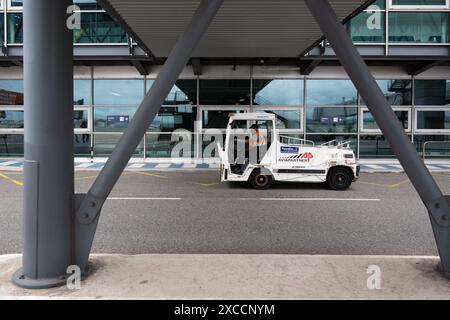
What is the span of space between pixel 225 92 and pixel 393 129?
1327cm

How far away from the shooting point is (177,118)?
55.2 ft

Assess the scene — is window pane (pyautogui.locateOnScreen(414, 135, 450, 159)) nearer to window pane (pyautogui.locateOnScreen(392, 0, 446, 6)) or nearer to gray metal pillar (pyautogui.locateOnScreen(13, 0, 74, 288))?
window pane (pyautogui.locateOnScreen(392, 0, 446, 6))

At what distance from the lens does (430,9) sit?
1516cm

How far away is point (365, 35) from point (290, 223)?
35.3 feet

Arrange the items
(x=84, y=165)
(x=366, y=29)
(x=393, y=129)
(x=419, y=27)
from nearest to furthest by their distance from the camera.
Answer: (x=393, y=129) < (x=366, y=29) < (x=419, y=27) < (x=84, y=165)

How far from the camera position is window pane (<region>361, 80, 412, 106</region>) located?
55.0 feet

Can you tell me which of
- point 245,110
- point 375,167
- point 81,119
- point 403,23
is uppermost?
point 403,23

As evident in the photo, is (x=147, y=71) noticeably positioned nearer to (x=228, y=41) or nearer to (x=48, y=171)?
(x=228, y=41)

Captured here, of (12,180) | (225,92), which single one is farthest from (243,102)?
(12,180)

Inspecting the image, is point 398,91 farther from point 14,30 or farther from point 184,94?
point 14,30

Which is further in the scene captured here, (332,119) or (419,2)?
(332,119)

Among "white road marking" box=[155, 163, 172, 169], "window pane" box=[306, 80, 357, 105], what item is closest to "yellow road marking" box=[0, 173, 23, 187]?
"white road marking" box=[155, 163, 172, 169]

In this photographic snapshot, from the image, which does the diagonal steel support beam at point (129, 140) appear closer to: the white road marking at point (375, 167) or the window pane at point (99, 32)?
the window pane at point (99, 32)

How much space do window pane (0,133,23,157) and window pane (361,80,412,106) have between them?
14.6 meters
